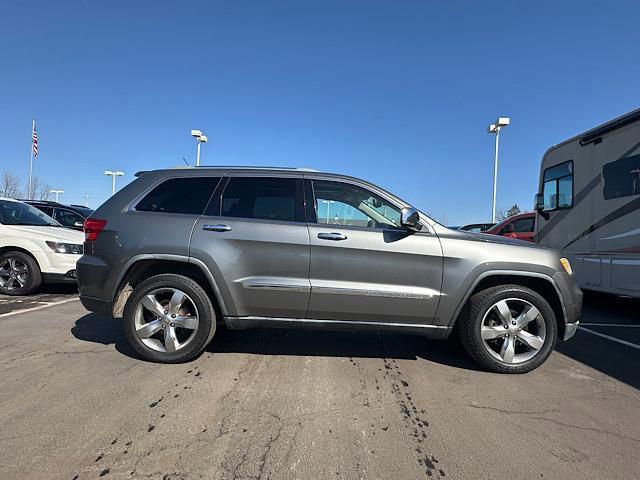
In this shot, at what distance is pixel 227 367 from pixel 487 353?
248cm

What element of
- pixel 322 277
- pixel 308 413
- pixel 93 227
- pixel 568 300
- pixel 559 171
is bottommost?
pixel 308 413

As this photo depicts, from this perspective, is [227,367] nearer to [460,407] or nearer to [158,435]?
[158,435]

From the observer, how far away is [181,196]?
159 inches

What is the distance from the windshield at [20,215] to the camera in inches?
286

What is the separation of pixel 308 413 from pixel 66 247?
6125 millimetres

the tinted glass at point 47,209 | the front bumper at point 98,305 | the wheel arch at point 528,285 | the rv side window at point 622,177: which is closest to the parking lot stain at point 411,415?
the wheel arch at point 528,285

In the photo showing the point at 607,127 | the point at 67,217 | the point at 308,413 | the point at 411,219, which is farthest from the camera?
the point at 67,217

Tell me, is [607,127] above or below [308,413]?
above

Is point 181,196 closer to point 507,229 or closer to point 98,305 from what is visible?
point 98,305

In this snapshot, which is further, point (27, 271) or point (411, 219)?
point (27, 271)

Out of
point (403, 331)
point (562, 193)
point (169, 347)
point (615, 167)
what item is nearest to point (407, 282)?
point (403, 331)

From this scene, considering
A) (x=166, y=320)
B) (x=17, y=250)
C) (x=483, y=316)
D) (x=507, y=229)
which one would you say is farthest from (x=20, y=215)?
(x=507, y=229)

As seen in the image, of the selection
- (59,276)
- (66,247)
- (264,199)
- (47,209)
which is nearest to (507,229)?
(264,199)

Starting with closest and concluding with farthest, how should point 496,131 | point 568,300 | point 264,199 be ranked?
point 568,300, point 264,199, point 496,131
